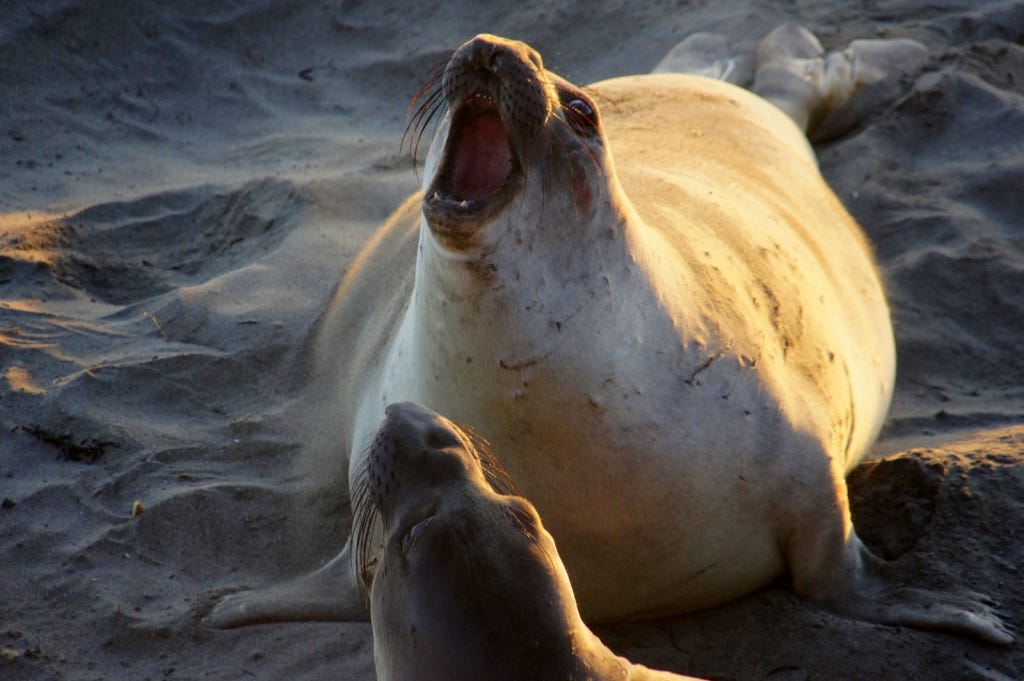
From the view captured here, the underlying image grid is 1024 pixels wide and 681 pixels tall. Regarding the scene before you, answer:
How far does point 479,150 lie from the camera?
10.6 feet

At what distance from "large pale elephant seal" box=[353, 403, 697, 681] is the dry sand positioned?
877 mm

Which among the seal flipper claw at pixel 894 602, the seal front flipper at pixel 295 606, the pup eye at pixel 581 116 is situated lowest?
the seal front flipper at pixel 295 606

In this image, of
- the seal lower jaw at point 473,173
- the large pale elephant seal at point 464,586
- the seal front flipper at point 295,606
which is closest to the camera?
the large pale elephant seal at point 464,586

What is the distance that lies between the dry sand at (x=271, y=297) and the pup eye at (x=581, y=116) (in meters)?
1.24

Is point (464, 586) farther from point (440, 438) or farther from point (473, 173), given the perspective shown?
point (473, 173)

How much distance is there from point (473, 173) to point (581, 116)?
0.97ft

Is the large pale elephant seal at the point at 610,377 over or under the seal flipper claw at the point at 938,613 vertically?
over

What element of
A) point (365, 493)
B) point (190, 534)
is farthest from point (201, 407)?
point (365, 493)

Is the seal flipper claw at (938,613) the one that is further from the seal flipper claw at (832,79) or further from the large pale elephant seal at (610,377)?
the seal flipper claw at (832,79)

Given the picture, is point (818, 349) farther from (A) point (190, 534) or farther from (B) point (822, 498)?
(A) point (190, 534)

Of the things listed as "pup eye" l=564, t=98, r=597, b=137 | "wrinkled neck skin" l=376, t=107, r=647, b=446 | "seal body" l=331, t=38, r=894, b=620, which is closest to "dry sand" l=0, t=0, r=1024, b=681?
"seal body" l=331, t=38, r=894, b=620

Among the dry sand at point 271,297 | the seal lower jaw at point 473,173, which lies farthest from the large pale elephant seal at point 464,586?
the dry sand at point 271,297

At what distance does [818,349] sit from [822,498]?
565mm

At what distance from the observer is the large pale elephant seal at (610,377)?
10.1ft
